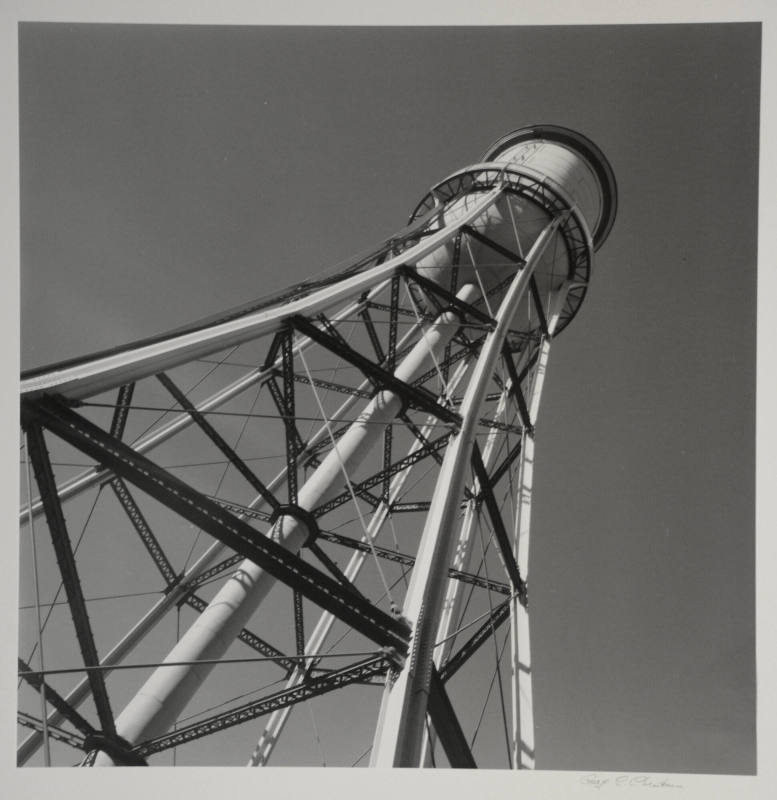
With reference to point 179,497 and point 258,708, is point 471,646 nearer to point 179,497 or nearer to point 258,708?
point 258,708

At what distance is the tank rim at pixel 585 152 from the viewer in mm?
17547

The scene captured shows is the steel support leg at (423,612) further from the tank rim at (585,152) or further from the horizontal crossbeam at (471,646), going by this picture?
the tank rim at (585,152)

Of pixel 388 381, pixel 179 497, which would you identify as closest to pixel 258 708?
pixel 179 497

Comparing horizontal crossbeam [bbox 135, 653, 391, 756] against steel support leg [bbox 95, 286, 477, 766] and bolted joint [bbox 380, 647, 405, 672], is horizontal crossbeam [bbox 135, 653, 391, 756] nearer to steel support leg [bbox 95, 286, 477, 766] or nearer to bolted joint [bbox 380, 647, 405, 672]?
bolted joint [bbox 380, 647, 405, 672]

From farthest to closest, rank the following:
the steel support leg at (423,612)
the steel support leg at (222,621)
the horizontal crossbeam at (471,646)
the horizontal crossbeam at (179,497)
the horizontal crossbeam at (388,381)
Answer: the horizontal crossbeam at (471,646)
the horizontal crossbeam at (388,381)
the steel support leg at (222,621)
the horizontal crossbeam at (179,497)
the steel support leg at (423,612)

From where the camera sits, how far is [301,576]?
552 centimetres

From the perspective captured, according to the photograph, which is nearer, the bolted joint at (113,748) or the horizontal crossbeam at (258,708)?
the horizontal crossbeam at (258,708)

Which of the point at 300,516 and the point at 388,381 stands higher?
the point at 388,381

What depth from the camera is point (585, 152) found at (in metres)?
17.5
